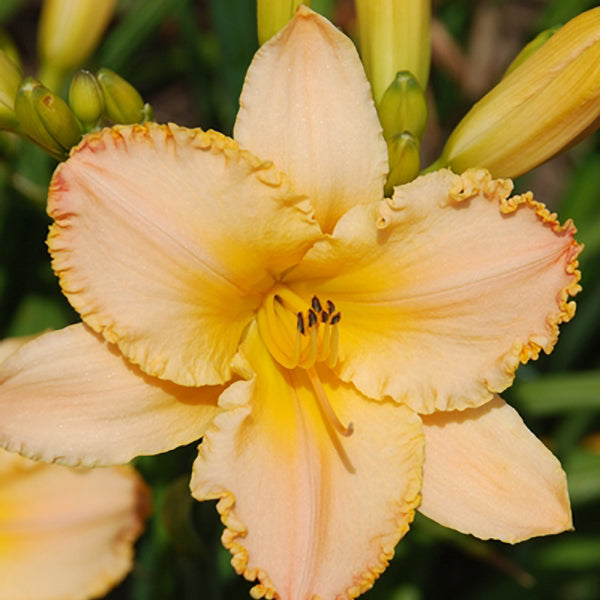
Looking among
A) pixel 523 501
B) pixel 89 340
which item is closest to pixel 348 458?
pixel 523 501

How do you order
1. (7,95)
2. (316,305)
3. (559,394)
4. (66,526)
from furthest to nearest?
(559,394), (66,526), (7,95), (316,305)

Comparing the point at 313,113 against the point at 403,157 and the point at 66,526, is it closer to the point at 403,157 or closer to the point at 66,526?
the point at 403,157

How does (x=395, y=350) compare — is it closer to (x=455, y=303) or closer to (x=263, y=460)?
(x=455, y=303)

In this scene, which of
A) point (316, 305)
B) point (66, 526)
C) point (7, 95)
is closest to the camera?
point (316, 305)

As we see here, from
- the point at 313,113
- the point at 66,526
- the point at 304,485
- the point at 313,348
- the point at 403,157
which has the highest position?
the point at 313,113

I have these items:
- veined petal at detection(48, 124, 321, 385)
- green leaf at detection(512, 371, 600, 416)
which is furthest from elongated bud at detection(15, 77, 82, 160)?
green leaf at detection(512, 371, 600, 416)

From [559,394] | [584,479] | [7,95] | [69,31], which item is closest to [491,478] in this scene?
[559,394]

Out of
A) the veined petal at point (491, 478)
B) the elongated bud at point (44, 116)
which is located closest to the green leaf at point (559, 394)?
the veined petal at point (491, 478)

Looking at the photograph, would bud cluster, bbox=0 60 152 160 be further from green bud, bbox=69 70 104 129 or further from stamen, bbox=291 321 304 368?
stamen, bbox=291 321 304 368
